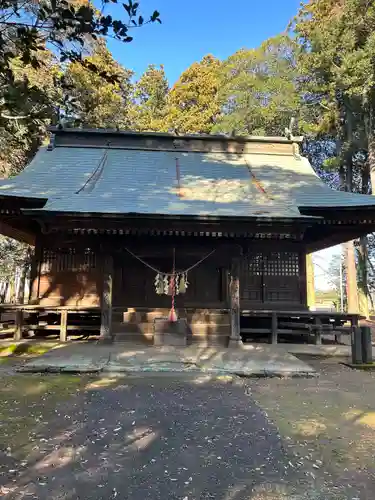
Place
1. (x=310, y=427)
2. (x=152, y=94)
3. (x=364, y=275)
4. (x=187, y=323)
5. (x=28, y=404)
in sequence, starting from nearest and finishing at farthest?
(x=310, y=427), (x=28, y=404), (x=187, y=323), (x=364, y=275), (x=152, y=94)

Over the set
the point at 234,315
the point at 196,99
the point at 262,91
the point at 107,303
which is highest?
the point at 196,99

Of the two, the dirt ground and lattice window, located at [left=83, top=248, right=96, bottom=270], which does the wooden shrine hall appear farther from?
the dirt ground

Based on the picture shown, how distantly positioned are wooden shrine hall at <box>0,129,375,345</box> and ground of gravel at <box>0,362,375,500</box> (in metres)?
3.20

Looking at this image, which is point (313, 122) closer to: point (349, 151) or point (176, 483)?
point (349, 151)

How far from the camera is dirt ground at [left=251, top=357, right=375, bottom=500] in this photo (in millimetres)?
3309

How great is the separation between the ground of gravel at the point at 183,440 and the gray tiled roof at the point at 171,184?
3.73 metres

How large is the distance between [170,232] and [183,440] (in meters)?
5.09

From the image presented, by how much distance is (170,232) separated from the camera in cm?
848

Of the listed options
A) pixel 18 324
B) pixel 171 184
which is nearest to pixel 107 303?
pixel 18 324

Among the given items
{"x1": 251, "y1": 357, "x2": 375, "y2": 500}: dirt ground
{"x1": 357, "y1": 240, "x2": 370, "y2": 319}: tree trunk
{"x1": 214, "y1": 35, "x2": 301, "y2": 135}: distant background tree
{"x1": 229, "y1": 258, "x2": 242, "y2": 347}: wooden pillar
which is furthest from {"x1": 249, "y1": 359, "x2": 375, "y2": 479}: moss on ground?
{"x1": 214, "y1": 35, "x2": 301, "y2": 135}: distant background tree

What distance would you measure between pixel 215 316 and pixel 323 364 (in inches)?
106

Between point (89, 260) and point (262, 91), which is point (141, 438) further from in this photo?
point (262, 91)

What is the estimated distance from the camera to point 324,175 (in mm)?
23141

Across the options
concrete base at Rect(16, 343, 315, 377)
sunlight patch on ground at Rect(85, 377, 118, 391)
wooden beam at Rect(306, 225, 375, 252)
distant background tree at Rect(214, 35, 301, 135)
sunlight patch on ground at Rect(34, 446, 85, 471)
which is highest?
distant background tree at Rect(214, 35, 301, 135)
